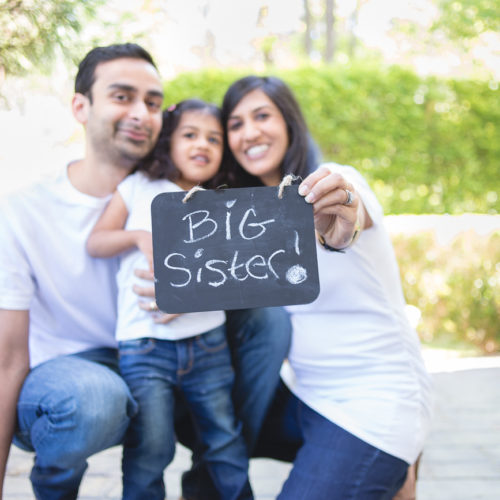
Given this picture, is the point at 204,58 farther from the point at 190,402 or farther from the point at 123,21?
the point at 190,402

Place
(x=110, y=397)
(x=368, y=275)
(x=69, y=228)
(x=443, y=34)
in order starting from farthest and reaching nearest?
(x=443, y=34) < (x=69, y=228) < (x=368, y=275) < (x=110, y=397)

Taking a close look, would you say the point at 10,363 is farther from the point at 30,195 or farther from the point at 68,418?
the point at 30,195

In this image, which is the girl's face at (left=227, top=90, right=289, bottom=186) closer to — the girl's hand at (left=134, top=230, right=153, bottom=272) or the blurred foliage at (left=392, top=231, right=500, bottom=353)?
the girl's hand at (left=134, top=230, right=153, bottom=272)

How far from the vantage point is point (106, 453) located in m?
3.09

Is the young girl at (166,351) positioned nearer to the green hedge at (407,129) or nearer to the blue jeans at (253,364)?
the blue jeans at (253,364)

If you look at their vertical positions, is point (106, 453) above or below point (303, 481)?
below

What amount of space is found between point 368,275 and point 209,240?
70cm

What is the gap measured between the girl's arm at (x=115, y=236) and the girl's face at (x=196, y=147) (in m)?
0.27

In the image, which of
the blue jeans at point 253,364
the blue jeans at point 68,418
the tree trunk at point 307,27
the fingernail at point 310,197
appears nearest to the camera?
the fingernail at point 310,197

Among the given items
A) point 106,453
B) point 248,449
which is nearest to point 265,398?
point 248,449

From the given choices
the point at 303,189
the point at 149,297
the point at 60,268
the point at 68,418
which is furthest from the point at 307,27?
the point at 68,418

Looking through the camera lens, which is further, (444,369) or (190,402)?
(444,369)

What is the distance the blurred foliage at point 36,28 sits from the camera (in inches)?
81.4

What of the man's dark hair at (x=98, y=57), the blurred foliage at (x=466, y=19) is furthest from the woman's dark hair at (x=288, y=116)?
the blurred foliage at (x=466, y=19)
